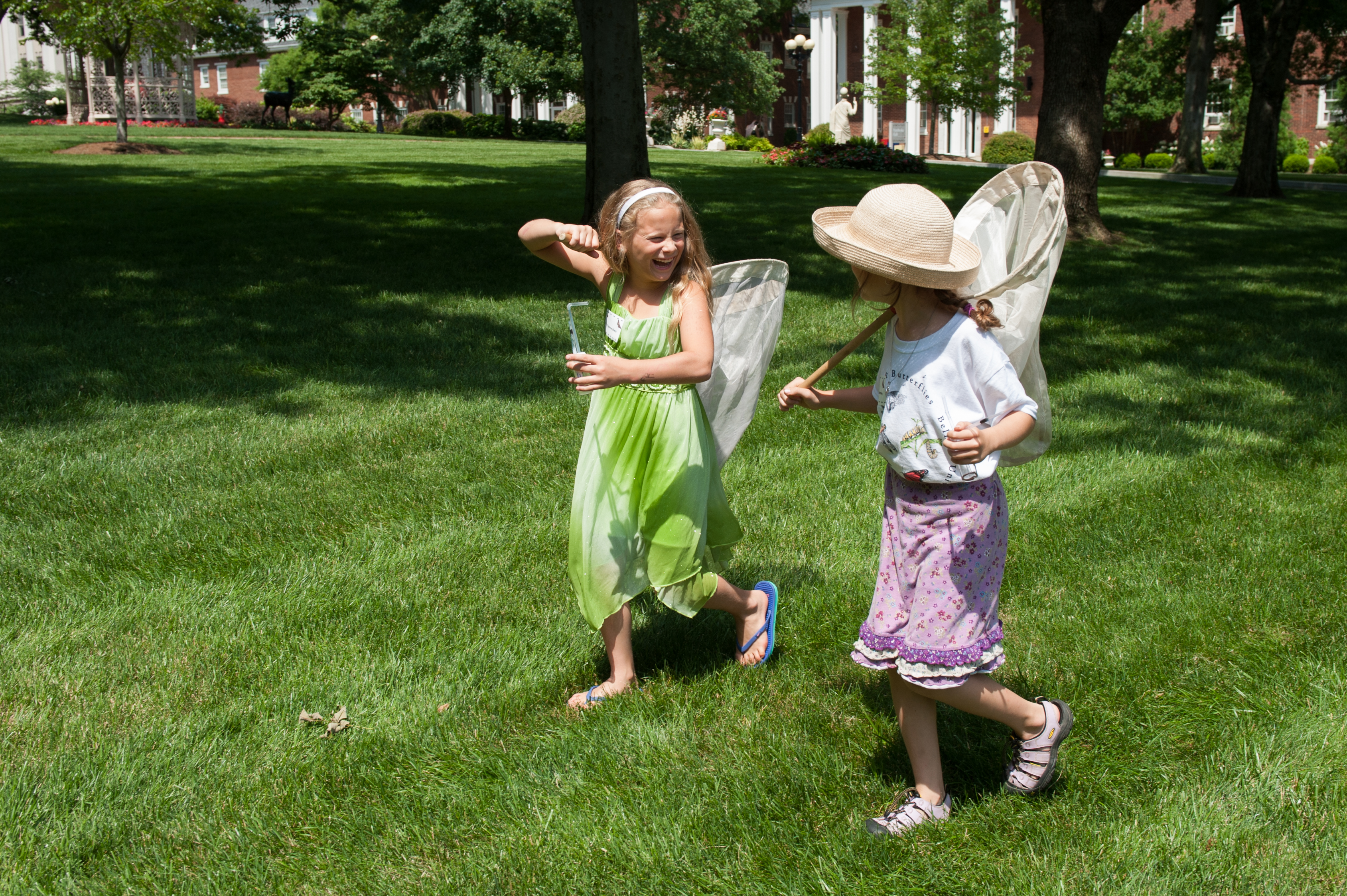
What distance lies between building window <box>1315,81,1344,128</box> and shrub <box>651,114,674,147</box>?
2452 centimetres

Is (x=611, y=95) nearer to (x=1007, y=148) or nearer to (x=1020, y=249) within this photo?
(x=1020, y=249)

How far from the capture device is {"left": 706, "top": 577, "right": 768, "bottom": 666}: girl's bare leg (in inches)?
141

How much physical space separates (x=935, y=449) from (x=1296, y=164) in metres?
42.3

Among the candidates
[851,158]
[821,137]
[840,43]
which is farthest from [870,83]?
[851,158]

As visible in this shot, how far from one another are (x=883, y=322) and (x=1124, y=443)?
3617 mm

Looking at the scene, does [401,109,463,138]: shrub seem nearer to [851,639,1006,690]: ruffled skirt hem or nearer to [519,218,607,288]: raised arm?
[519,218,607,288]: raised arm

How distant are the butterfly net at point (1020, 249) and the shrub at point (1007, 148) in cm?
3616

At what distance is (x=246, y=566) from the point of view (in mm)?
4363

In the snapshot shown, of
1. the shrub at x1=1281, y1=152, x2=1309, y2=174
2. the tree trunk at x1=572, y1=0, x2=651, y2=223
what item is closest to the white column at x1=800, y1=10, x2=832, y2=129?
the shrub at x1=1281, y1=152, x2=1309, y2=174

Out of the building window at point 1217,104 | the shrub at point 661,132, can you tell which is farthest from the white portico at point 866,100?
the building window at point 1217,104

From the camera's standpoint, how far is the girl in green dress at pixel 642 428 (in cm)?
318

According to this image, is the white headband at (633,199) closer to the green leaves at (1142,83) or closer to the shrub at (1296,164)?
the shrub at (1296,164)

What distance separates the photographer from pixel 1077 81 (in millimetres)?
12781

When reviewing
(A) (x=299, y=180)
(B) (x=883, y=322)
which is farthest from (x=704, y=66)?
(B) (x=883, y=322)
